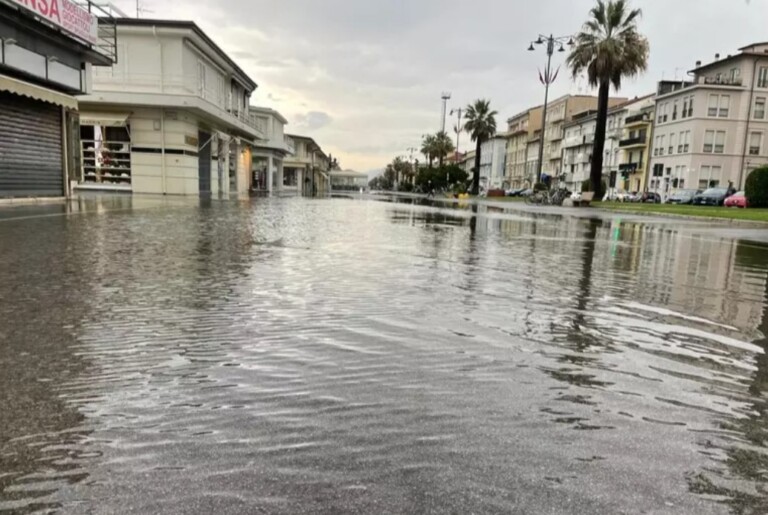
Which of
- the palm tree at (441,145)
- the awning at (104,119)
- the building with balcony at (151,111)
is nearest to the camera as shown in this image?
the building with balcony at (151,111)

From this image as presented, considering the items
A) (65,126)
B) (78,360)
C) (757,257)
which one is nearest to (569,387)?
(78,360)

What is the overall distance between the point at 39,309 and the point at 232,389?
98.6 inches

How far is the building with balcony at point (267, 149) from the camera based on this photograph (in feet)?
184

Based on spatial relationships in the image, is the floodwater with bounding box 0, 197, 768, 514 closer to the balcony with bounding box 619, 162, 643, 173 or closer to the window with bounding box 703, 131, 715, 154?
the window with bounding box 703, 131, 715, 154

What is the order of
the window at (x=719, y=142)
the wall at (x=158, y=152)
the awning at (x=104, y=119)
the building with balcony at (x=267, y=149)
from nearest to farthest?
1. the awning at (x=104, y=119)
2. the wall at (x=158, y=152)
3. the building with balcony at (x=267, y=149)
4. the window at (x=719, y=142)

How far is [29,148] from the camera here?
60.1 feet

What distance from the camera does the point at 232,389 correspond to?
3029 millimetres

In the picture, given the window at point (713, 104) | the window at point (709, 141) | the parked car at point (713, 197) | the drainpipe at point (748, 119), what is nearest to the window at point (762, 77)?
the drainpipe at point (748, 119)

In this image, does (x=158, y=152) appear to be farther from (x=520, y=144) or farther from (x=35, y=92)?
(x=520, y=144)

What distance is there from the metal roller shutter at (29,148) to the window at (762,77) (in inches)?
2762

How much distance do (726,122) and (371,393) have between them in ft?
245

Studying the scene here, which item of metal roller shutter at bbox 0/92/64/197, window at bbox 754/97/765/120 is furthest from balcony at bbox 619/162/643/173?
metal roller shutter at bbox 0/92/64/197

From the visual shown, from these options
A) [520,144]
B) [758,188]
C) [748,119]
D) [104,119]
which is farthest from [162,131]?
Answer: [520,144]

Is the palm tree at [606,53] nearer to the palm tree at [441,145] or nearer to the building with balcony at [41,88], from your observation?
the building with balcony at [41,88]
